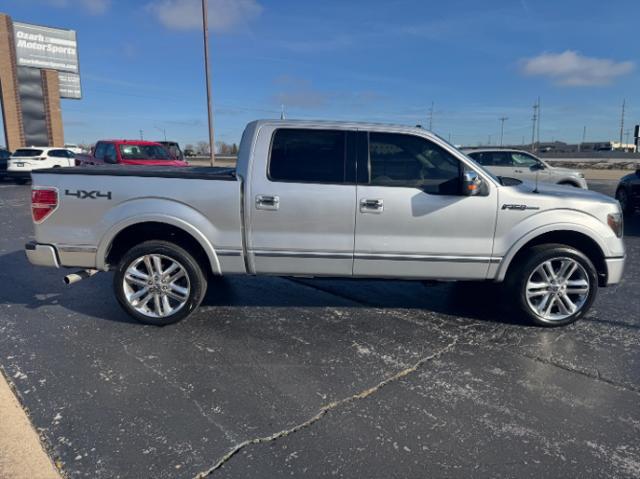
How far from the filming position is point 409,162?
13.5 ft

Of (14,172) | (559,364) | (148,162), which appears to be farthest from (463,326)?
(14,172)

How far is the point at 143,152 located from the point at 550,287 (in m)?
13.9

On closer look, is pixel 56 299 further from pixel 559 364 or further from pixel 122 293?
pixel 559 364

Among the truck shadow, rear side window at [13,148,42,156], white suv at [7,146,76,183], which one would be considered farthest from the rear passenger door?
rear side window at [13,148,42,156]

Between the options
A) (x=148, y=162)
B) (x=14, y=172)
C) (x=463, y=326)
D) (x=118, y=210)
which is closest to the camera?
(x=118, y=210)

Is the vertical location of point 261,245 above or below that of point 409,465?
above

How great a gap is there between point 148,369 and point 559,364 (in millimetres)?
3197

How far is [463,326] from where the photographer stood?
4.34m

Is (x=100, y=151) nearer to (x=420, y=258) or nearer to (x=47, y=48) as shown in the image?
(x=420, y=258)

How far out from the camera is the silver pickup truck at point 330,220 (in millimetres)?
4035

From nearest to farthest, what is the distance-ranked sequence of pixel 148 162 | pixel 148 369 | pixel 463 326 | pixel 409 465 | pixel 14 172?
pixel 409 465 < pixel 148 369 < pixel 463 326 < pixel 148 162 < pixel 14 172

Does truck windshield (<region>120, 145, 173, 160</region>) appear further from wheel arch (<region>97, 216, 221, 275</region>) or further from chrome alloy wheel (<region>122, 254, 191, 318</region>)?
chrome alloy wheel (<region>122, 254, 191, 318</region>)

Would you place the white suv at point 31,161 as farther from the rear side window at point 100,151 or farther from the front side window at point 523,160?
the front side window at point 523,160

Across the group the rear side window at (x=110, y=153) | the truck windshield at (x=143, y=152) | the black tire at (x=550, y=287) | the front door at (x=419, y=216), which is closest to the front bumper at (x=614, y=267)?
the black tire at (x=550, y=287)
